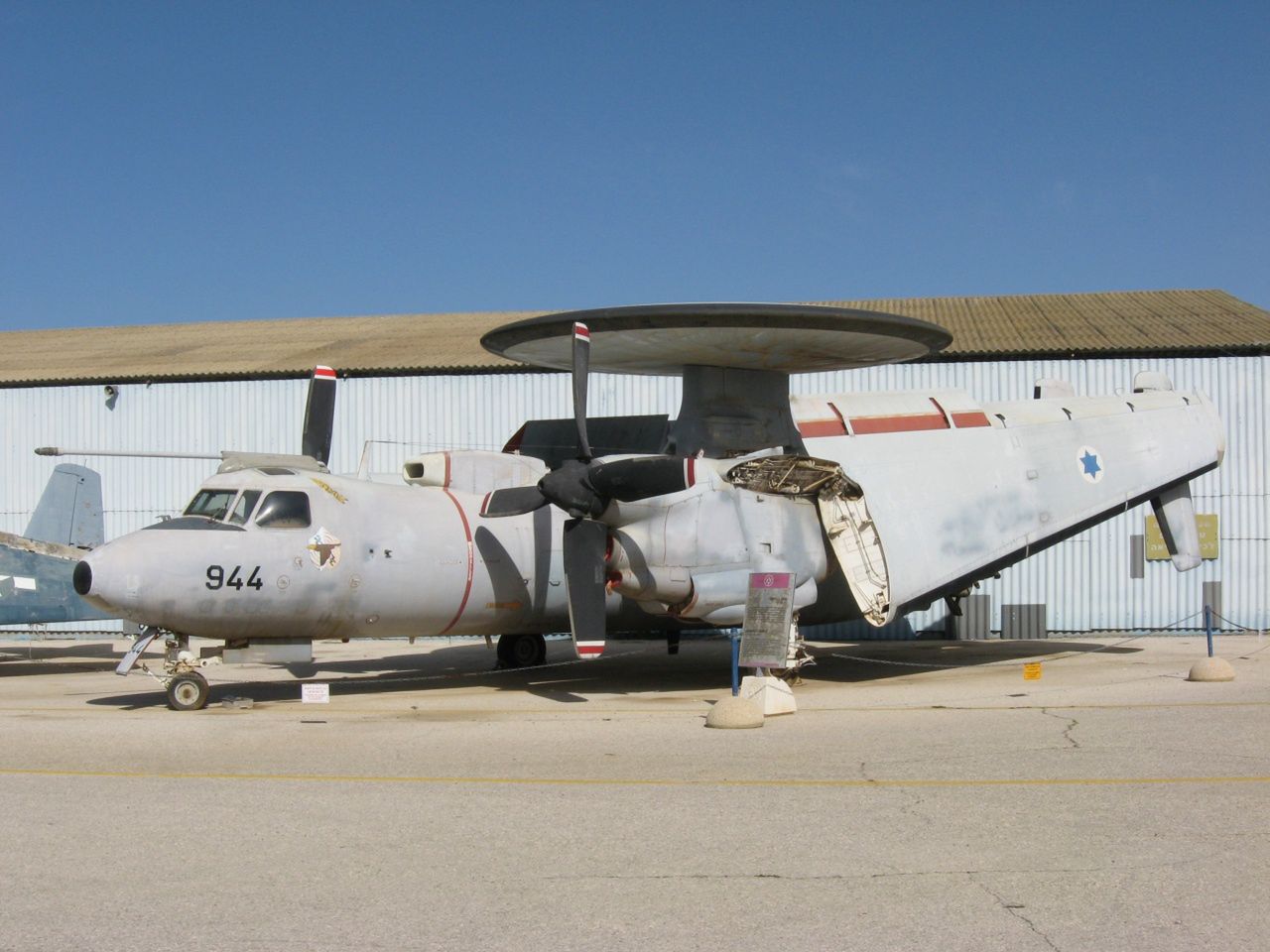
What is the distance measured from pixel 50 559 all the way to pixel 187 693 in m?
8.34

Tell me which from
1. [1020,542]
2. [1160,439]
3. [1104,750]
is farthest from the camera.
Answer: [1160,439]

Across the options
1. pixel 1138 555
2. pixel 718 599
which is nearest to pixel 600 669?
pixel 718 599

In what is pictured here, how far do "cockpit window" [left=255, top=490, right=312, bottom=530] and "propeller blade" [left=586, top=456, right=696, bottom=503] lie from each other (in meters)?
4.07

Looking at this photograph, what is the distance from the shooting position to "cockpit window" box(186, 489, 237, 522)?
680 inches

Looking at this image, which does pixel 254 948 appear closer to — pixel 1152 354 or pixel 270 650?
pixel 270 650

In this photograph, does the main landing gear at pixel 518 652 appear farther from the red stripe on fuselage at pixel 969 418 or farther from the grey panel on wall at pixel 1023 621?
the grey panel on wall at pixel 1023 621

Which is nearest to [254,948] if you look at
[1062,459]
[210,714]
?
[210,714]

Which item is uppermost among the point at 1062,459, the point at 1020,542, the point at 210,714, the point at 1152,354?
the point at 1152,354

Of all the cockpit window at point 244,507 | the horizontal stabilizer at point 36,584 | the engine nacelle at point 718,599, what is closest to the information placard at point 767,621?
the engine nacelle at point 718,599

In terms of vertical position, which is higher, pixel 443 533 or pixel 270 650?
pixel 443 533

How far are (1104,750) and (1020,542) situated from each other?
31.2 ft

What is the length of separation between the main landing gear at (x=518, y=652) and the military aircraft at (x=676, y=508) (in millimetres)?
37

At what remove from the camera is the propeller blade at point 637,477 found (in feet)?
57.4

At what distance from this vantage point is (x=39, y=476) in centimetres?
3447
